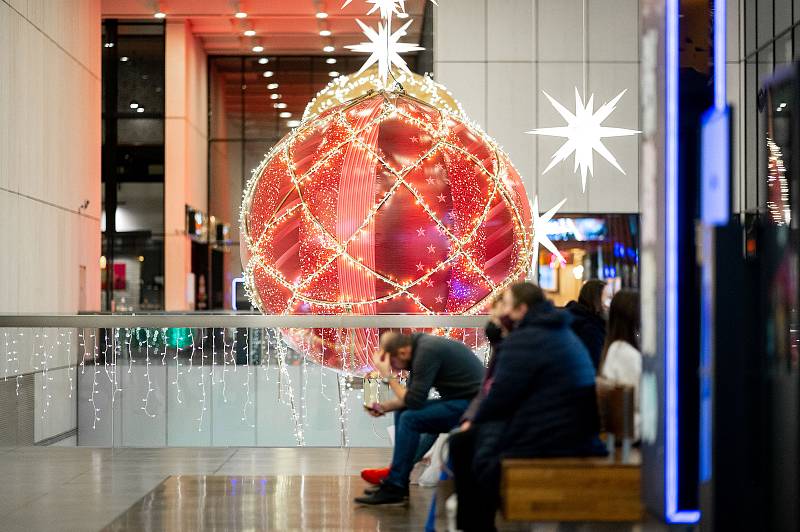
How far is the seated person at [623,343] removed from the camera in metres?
5.24

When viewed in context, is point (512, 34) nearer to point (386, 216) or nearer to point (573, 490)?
point (386, 216)

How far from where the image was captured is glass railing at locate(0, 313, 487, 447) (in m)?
8.96

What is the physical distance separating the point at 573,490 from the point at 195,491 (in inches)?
131

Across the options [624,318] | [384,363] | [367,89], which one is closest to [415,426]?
[384,363]

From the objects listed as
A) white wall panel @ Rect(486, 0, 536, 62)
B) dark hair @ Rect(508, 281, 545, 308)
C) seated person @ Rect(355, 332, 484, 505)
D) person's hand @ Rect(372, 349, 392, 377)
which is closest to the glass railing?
seated person @ Rect(355, 332, 484, 505)

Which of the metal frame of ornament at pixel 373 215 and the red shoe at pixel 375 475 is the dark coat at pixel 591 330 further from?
the red shoe at pixel 375 475

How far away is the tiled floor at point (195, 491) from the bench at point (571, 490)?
0.43ft

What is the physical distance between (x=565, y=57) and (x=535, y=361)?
13220 mm

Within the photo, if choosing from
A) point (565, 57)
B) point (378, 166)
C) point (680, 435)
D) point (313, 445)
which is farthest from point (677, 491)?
point (565, 57)

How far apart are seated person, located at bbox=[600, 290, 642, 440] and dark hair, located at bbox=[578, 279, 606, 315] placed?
95cm

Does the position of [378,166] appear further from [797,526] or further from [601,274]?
[601,274]

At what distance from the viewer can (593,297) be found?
261 inches

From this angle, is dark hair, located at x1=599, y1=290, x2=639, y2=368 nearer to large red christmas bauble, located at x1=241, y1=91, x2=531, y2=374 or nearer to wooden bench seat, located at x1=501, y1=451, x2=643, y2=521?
large red christmas bauble, located at x1=241, y1=91, x2=531, y2=374

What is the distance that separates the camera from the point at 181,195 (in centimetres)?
2341
